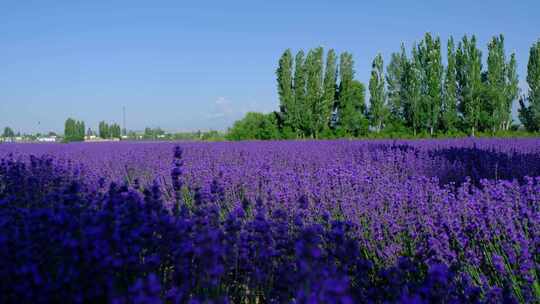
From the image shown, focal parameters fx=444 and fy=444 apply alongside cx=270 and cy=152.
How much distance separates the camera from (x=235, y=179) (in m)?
4.69

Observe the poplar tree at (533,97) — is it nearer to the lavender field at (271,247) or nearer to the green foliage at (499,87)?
the green foliage at (499,87)

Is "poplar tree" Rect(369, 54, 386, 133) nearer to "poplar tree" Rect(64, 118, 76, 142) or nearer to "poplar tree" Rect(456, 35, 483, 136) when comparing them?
"poplar tree" Rect(456, 35, 483, 136)

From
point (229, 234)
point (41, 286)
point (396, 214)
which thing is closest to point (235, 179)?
point (396, 214)

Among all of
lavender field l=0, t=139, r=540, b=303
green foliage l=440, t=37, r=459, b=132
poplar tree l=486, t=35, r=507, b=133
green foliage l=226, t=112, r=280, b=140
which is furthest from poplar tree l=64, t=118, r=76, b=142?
lavender field l=0, t=139, r=540, b=303

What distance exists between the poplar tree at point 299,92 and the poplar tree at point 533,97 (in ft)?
39.0

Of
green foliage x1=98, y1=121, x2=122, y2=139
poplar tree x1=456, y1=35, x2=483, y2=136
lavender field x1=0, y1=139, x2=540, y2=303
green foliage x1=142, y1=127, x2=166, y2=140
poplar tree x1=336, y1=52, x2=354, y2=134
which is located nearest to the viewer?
lavender field x1=0, y1=139, x2=540, y2=303

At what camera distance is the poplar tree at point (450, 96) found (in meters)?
22.5

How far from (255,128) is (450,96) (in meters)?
10.8

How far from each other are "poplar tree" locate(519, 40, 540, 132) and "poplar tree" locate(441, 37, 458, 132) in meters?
4.28

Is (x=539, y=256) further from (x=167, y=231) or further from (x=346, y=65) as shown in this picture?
(x=346, y=65)

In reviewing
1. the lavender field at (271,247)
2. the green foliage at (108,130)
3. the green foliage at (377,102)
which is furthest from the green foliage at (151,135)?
the lavender field at (271,247)

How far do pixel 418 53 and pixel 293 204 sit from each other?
22.3 meters

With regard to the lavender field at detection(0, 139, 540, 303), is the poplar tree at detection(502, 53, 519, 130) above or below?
above

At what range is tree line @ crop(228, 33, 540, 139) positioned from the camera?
891 inches
